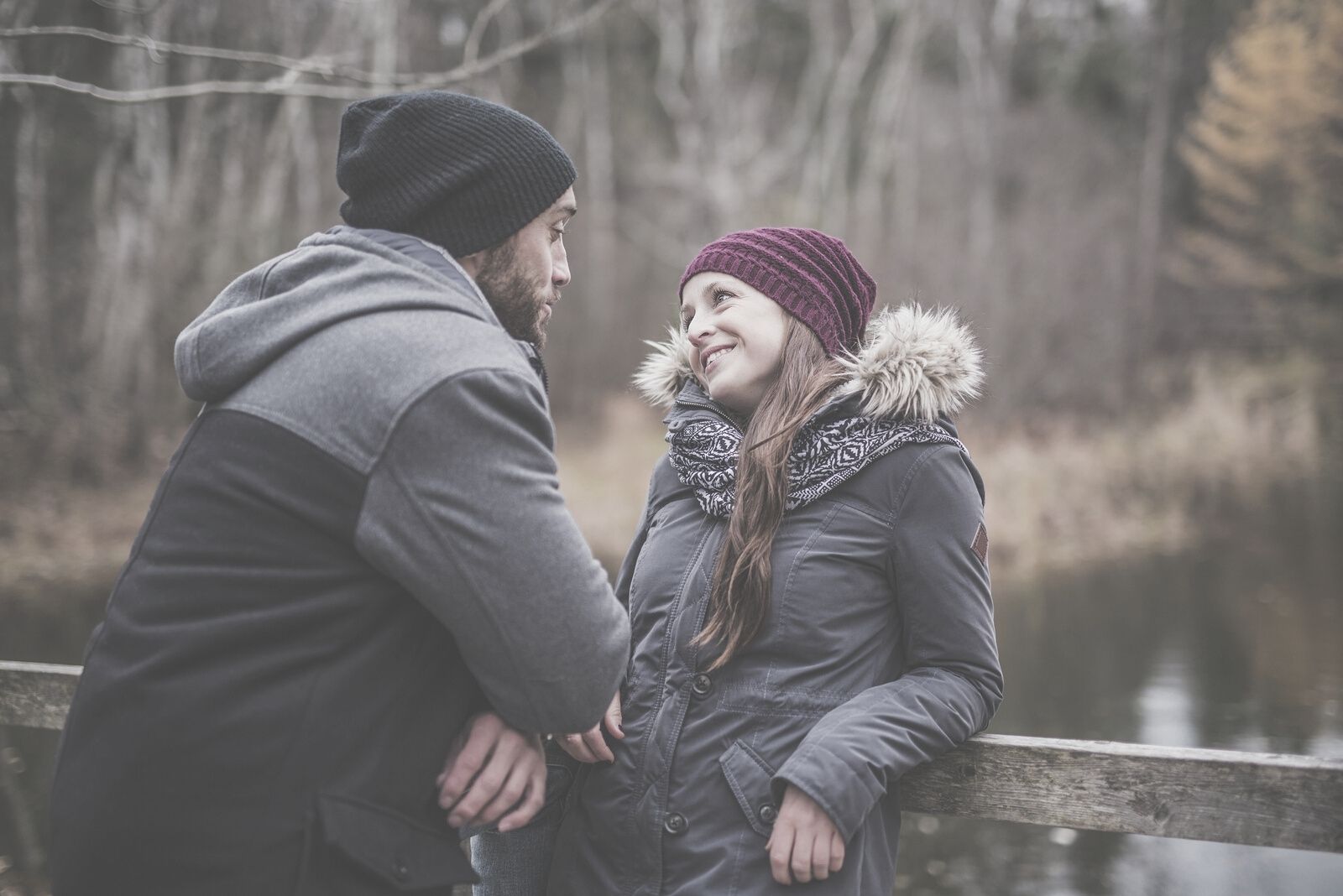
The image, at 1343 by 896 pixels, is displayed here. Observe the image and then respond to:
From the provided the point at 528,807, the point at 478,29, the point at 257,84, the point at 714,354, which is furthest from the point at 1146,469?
the point at 528,807

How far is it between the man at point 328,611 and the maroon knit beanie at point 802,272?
84 cm

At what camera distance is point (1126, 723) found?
7.11 metres

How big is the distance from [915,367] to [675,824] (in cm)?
93

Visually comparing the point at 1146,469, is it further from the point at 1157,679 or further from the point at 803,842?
the point at 803,842

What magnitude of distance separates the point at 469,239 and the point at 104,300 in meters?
13.2

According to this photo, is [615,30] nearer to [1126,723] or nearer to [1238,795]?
[1126,723]

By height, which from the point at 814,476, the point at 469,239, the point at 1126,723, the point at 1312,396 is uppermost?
the point at 1312,396

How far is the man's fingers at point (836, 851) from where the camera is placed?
1.72 meters

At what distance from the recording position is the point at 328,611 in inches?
57.6

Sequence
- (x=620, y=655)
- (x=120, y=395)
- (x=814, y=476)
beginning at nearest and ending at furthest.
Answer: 1. (x=620, y=655)
2. (x=814, y=476)
3. (x=120, y=395)

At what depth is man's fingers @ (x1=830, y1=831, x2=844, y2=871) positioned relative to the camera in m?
1.72

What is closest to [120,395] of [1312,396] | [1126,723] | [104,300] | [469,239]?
[104,300]

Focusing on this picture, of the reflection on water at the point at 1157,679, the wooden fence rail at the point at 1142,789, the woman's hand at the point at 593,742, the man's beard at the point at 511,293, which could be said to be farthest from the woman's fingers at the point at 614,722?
the reflection on water at the point at 1157,679

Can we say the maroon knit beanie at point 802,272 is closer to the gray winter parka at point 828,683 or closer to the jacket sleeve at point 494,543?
the gray winter parka at point 828,683
